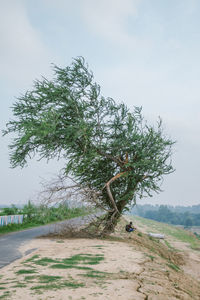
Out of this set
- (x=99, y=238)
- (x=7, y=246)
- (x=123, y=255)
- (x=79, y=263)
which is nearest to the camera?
(x=79, y=263)

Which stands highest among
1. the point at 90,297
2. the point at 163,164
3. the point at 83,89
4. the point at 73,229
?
the point at 83,89

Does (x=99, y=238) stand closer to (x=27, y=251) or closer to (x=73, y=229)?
(x=73, y=229)

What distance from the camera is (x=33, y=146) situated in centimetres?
1914

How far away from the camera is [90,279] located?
27.0 ft

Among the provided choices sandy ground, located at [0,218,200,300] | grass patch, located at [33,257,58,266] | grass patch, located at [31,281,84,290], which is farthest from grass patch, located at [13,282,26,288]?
grass patch, located at [33,257,58,266]

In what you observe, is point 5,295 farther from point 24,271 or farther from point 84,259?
point 84,259

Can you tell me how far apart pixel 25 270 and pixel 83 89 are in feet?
38.5

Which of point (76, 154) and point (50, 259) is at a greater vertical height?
point (76, 154)

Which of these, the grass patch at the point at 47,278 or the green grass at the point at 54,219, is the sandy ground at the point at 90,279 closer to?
the grass patch at the point at 47,278

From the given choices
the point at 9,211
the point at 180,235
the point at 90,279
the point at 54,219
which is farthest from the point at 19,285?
the point at 180,235

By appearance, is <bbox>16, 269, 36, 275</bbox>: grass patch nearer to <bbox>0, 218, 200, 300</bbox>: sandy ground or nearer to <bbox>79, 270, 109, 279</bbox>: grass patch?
<bbox>0, 218, 200, 300</bbox>: sandy ground

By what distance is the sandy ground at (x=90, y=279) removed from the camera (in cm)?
690

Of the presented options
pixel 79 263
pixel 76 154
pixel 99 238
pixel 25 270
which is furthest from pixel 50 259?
pixel 76 154

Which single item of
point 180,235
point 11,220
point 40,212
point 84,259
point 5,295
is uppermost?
point 40,212
